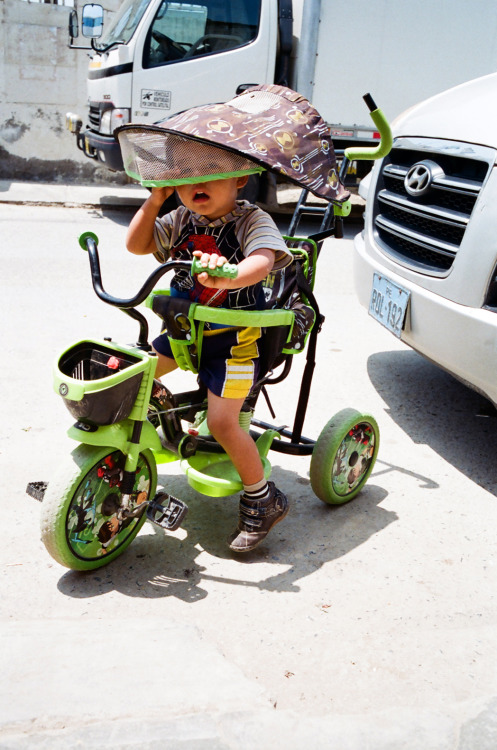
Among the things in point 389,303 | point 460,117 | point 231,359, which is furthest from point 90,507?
point 460,117

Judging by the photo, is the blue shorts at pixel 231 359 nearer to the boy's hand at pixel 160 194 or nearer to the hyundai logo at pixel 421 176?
the boy's hand at pixel 160 194

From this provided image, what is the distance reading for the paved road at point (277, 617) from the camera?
2.08m

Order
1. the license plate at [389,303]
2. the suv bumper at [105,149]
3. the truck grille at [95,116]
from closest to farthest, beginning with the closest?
1. the license plate at [389,303]
2. the suv bumper at [105,149]
3. the truck grille at [95,116]

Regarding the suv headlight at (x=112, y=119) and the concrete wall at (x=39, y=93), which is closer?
the suv headlight at (x=112, y=119)

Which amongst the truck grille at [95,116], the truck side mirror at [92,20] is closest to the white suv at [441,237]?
the truck grille at [95,116]

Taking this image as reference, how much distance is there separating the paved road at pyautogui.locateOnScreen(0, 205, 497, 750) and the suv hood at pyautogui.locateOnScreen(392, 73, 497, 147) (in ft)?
5.10

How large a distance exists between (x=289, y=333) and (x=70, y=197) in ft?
26.3

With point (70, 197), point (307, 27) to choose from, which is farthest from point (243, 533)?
point (70, 197)

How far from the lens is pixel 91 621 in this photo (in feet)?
7.93

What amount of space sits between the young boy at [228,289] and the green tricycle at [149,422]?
0.29ft

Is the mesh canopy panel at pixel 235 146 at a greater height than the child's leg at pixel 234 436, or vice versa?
the mesh canopy panel at pixel 235 146

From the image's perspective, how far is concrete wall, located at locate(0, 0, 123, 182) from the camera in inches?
433

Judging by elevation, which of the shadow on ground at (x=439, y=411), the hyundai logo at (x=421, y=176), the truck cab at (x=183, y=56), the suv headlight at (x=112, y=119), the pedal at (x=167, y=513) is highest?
the truck cab at (x=183, y=56)

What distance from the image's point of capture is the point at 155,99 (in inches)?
325
